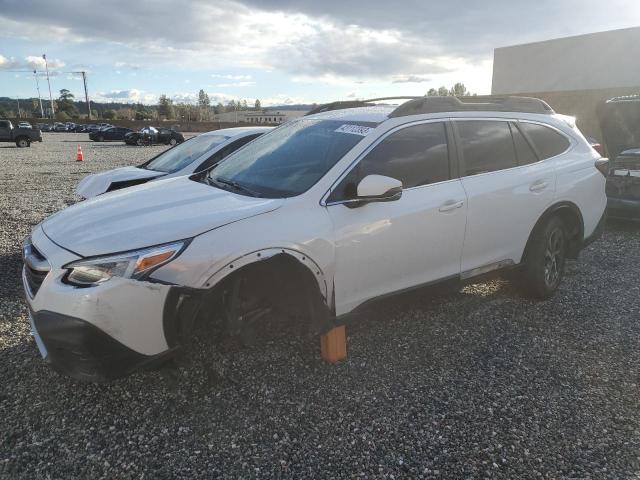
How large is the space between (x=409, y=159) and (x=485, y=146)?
857 mm

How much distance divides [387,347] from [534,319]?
1464mm

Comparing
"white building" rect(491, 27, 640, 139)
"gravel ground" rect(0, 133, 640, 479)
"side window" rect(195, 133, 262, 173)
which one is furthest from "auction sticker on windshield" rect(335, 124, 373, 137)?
"white building" rect(491, 27, 640, 139)

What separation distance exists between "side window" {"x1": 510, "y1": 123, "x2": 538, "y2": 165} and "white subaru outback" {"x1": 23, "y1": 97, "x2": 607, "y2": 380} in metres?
0.01

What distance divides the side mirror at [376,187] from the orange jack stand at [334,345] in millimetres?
946

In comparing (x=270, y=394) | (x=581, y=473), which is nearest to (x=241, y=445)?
(x=270, y=394)

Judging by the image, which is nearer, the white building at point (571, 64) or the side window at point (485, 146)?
the side window at point (485, 146)

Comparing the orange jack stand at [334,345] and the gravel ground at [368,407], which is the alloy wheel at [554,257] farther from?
the orange jack stand at [334,345]

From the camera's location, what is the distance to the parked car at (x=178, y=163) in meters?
6.24

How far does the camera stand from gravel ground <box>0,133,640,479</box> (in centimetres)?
258

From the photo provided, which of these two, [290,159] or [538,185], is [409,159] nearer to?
[290,159]

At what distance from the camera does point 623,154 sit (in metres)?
7.25

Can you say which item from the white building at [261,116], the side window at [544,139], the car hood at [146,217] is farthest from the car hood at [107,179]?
the white building at [261,116]

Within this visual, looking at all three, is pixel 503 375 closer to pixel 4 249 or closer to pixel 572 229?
pixel 572 229

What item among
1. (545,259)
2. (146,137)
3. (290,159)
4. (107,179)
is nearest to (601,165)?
(545,259)
